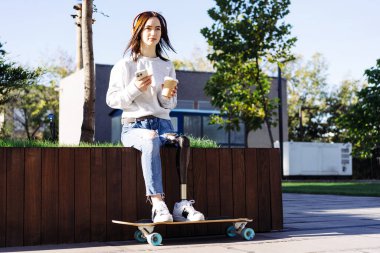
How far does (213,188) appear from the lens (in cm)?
527

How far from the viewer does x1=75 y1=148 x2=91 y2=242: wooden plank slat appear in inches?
184

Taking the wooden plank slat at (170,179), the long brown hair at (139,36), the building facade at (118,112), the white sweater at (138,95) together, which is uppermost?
the building facade at (118,112)

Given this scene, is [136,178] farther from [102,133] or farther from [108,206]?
[102,133]

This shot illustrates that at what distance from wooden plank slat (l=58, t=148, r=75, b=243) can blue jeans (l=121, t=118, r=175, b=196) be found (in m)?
0.57

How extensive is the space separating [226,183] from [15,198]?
6.54 feet

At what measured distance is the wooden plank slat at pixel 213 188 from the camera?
5238 millimetres

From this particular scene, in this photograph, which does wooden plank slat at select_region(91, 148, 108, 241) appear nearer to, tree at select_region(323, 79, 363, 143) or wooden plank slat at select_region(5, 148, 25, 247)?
wooden plank slat at select_region(5, 148, 25, 247)

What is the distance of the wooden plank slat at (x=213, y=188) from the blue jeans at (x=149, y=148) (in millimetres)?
599

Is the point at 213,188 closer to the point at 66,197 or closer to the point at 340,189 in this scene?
the point at 66,197

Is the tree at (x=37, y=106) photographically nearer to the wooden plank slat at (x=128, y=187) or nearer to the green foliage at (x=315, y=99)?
the green foliage at (x=315, y=99)

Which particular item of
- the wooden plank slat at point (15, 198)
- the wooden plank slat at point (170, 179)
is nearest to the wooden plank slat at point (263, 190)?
the wooden plank slat at point (170, 179)

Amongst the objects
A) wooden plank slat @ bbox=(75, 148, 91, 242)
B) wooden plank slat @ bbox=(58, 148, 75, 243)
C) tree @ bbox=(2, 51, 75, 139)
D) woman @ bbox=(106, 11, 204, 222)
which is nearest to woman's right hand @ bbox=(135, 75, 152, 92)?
woman @ bbox=(106, 11, 204, 222)

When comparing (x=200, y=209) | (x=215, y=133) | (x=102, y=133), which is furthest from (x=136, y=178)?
(x=102, y=133)

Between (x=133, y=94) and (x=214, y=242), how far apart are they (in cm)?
147
